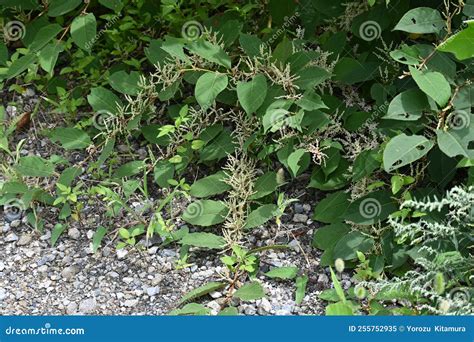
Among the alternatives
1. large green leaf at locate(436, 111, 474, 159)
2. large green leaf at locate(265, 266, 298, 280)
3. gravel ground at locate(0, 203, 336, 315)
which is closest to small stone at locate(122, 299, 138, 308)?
gravel ground at locate(0, 203, 336, 315)

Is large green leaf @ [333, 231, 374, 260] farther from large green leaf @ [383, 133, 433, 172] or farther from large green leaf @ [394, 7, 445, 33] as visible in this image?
large green leaf @ [394, 7, 445, 33]

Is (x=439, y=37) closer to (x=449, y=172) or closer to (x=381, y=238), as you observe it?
(x=449, y=172)

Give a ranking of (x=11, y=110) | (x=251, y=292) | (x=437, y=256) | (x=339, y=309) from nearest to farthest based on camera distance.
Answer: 1. (x=339, y=309)
2. (x=437, y=256)
3. (x=251, y=292)
4. (x=11, y=110)

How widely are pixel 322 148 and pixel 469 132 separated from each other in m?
0.56

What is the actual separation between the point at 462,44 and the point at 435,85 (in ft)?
0.58

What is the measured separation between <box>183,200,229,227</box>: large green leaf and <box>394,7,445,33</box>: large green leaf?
0.92m

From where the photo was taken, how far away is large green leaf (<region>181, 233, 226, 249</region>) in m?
3.10

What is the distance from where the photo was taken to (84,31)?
3402 millimetres

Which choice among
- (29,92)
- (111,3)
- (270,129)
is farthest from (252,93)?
(29,92)

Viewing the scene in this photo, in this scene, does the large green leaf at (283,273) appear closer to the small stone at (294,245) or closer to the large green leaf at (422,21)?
the small stone at (294,245)

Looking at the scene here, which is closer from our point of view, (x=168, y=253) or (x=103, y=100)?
(x=168, y=253)

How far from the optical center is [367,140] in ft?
10.8

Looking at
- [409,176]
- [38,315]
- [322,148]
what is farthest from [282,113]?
[38,315]

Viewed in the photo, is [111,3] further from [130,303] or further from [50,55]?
[130,303]
